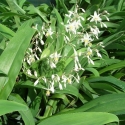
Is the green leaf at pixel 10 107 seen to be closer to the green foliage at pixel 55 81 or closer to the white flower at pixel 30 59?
the green foliage at pixel 55 81

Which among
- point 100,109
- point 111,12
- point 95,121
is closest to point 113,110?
point 100,109

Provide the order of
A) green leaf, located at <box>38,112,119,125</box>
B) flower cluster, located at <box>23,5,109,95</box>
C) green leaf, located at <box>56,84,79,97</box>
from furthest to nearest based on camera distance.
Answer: green leaf, located at <box>56,84,79,97</box>, flower cluster, located at <box>23,5,109,95</box>, green leaf, located at <box>38,112,119,125</box>

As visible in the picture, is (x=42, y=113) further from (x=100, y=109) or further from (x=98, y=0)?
(x=98, y=0)

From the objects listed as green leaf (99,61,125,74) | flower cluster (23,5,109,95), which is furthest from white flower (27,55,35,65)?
green leaf (99,61,125,74)

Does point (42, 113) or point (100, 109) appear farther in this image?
point (42, 113)

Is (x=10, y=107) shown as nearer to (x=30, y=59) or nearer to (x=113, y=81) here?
(x=30, y=59)

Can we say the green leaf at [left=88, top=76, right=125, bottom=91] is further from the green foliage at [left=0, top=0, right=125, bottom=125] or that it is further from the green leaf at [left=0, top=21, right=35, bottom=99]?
the green leaf at [left=0, top=21, right=35, bottom=99]

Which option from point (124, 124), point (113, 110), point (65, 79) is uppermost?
point (65, 79)

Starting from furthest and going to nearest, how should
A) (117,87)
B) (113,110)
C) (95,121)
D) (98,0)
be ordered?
(98,0)
(117,87)
(113,110)
(95,121)
